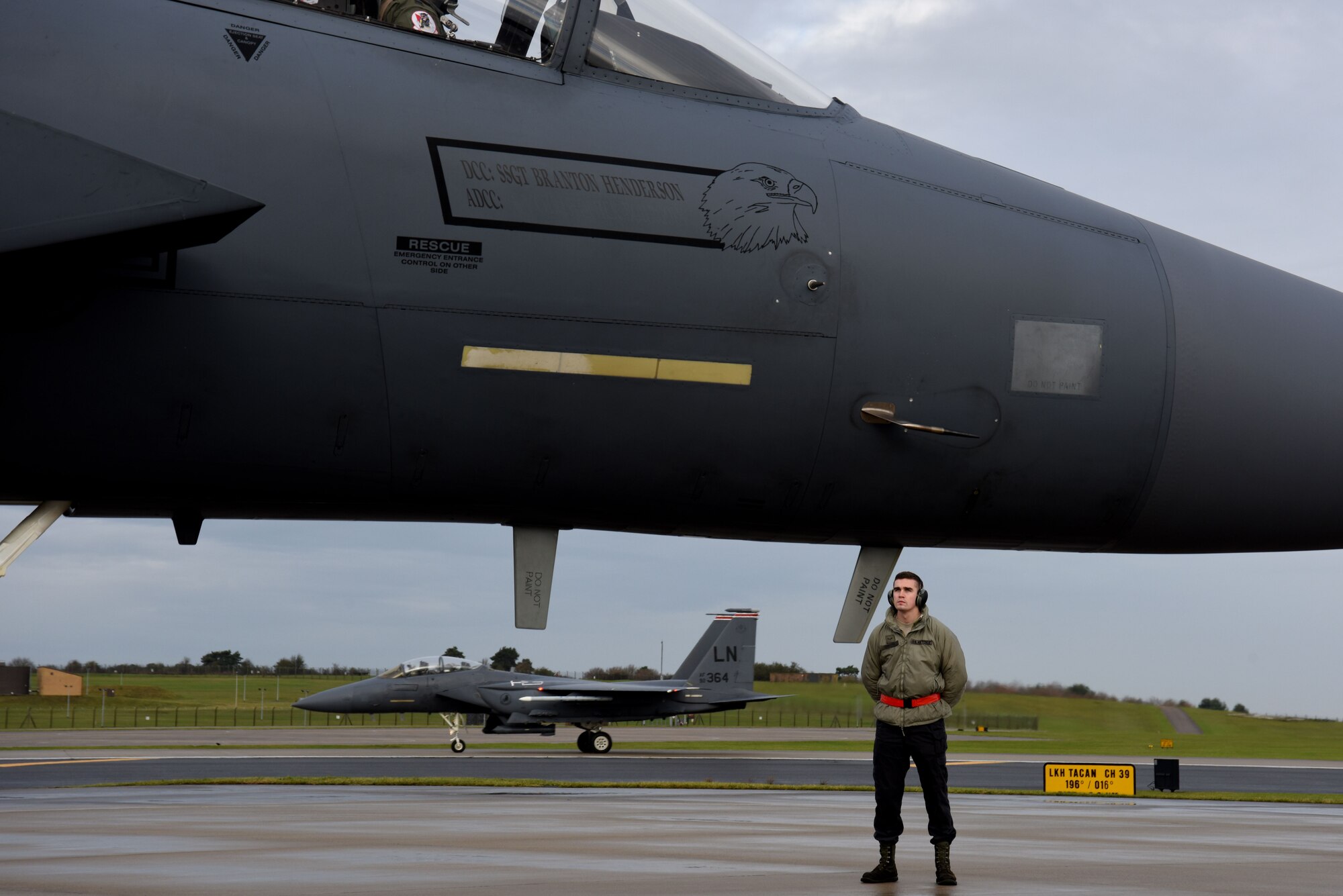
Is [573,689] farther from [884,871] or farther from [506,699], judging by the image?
[884,871]

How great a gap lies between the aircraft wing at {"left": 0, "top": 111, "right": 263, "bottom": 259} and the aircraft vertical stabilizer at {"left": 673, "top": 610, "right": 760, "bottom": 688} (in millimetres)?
41138

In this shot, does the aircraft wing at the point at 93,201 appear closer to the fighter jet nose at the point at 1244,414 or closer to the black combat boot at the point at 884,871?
the fighter jet nose at the point at 1244,414

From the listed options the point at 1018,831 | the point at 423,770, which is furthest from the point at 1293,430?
the point at 423,770

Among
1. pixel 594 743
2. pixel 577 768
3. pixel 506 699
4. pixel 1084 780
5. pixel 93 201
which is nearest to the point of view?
pixel 93 201

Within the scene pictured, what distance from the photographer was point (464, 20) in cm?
539

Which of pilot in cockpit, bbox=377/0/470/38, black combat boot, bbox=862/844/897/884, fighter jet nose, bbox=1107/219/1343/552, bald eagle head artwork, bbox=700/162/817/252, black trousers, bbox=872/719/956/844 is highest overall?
pilot in cockpit, bbox=377/0/470/38

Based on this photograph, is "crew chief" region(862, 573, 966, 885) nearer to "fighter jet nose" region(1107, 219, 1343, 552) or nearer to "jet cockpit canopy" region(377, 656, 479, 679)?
"fighter jet nose" region(1107, 219, 1343, 552)

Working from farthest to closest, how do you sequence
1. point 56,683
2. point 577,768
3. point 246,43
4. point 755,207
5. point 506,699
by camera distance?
point 56,683 → point 506,699 → point 577,768 → point 755,207 → point 246,43

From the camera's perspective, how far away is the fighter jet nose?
17.4ft

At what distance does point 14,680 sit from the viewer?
305ft

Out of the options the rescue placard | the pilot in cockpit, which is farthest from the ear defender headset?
the rescue placard

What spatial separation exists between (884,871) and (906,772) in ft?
1.98

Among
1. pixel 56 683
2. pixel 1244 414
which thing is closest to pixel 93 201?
pixel 1244 414

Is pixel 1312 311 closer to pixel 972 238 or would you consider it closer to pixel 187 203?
pixel 972 238
